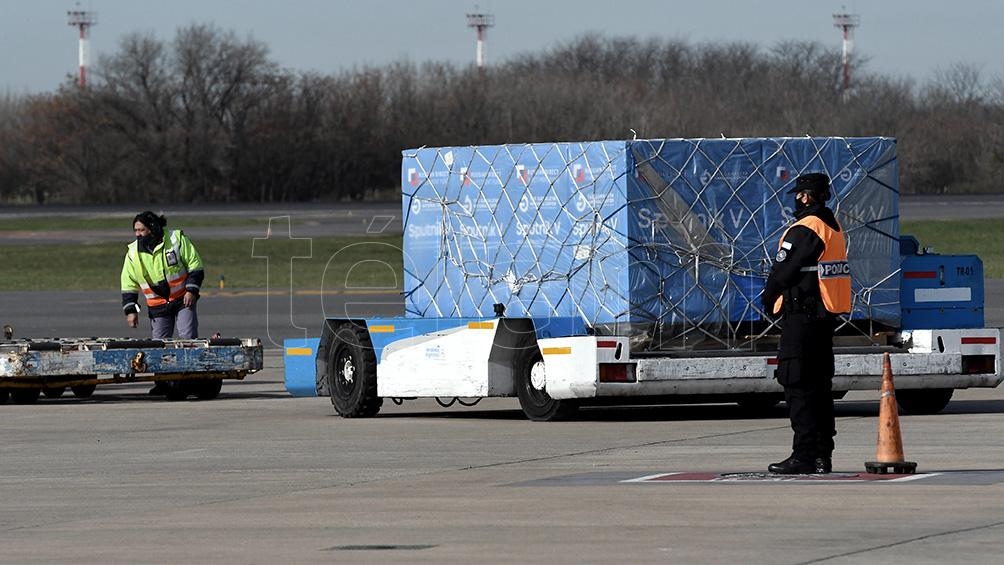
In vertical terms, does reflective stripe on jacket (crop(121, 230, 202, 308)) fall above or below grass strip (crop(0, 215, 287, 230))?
above

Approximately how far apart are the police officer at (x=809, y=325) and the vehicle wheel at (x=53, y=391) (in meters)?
10.2

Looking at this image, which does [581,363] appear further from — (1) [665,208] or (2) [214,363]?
(2) [214,363]

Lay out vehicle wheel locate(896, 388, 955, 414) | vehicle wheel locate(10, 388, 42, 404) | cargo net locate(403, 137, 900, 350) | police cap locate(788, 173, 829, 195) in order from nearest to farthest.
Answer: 1. police cap locate(788, 173, 829, 195)
2. cargo net locate(403, 137, 900, 350)
3. vehicle wheel locate(896, 388, 955, 414)
4. vehicle wheel locate(10, 388, 42, 404)

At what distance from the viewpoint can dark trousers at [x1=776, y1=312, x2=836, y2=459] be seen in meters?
11.9

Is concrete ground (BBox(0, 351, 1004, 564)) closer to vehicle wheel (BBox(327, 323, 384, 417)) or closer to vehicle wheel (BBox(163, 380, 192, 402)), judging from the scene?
vehicle wheel (BBox(327, 323, 384, 417))

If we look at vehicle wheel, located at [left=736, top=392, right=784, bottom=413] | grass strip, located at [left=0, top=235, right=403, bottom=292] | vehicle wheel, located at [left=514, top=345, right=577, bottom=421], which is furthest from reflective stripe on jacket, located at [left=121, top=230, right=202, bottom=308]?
grass strip, located at [left=0, top=235, right=403, bottom=292]

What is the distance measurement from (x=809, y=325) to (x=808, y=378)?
1.08ft

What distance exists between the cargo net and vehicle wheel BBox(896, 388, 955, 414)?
74cm

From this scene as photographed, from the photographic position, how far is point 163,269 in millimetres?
21094

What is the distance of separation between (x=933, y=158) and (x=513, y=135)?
724 inches

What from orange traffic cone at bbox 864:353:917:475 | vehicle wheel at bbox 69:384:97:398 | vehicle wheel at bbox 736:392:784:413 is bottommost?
vehicle wheel at bbox 69:384:97:398

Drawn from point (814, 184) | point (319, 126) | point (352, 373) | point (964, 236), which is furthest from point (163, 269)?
point (319, 126)

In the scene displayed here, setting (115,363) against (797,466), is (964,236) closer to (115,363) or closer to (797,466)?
(115,363)

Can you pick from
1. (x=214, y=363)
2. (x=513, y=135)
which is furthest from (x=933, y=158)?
(x=214, y=363)
